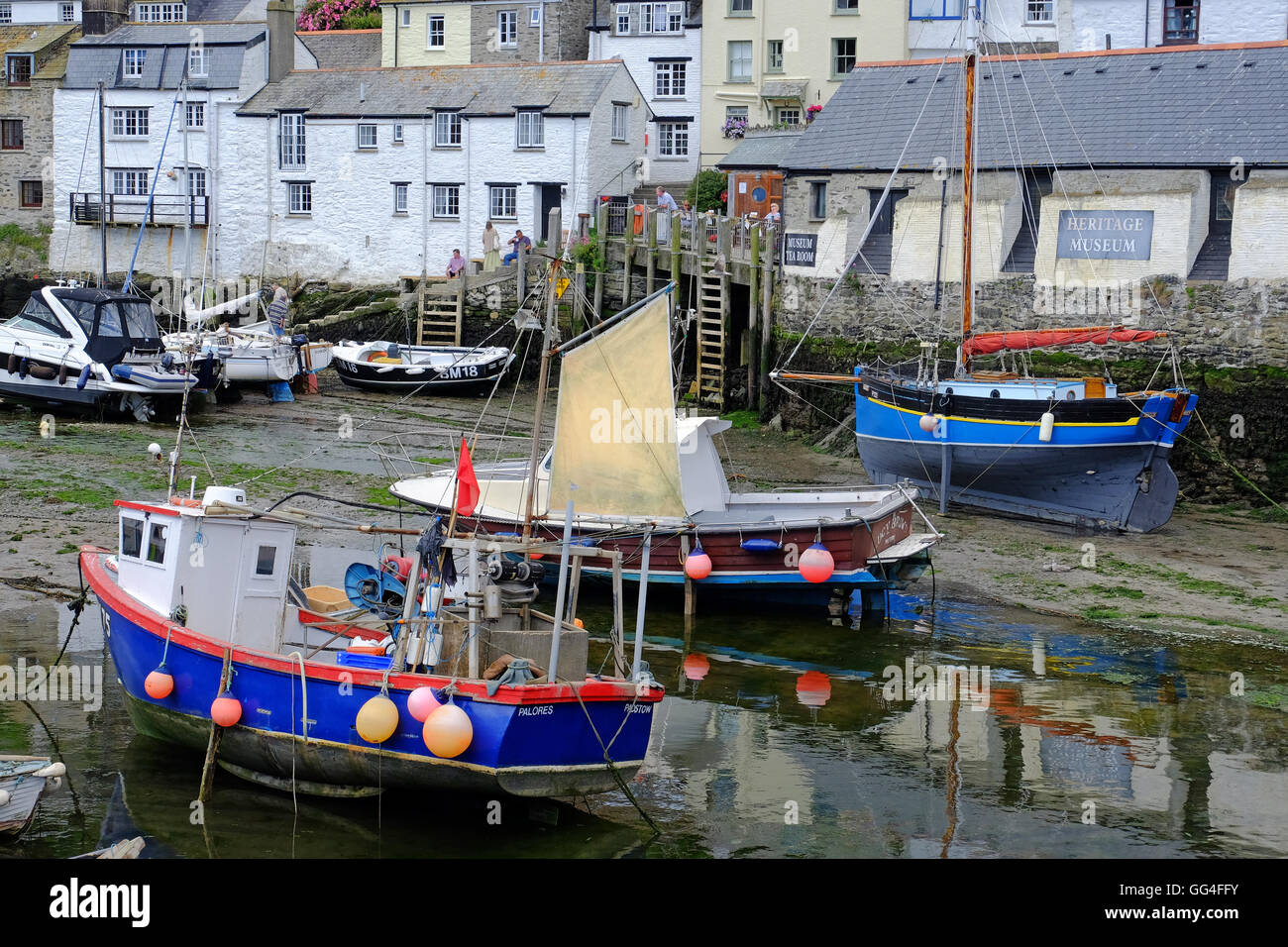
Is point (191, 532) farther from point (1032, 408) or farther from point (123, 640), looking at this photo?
point (1032, 408)

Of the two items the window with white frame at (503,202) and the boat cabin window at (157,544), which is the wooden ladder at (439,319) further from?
the boat cabin window at (157,544)

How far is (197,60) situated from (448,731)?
4276cm

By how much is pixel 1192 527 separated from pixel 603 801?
49.4 ft

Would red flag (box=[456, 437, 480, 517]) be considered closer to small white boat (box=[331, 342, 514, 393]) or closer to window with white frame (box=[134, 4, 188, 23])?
small white boat (box=[331, 342, 514, 393])

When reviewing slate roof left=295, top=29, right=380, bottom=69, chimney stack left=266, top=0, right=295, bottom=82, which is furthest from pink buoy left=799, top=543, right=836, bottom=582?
slate roof left=295, top=29, right=380, bottom=69

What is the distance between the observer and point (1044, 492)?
2594cm

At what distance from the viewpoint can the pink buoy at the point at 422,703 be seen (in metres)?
12.6

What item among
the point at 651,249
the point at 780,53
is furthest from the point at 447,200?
the point at 780,53

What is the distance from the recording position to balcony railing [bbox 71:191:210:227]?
50.1 metres

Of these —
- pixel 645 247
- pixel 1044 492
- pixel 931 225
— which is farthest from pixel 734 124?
pixel 1044 492

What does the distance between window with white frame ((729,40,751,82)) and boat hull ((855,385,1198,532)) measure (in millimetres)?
26358

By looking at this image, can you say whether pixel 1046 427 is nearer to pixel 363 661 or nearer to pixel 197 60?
pixel 363 661

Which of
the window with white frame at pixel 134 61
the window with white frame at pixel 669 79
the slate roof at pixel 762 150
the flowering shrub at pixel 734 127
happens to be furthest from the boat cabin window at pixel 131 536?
the window with white frame at pixel 134 61

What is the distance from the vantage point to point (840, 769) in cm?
1470
